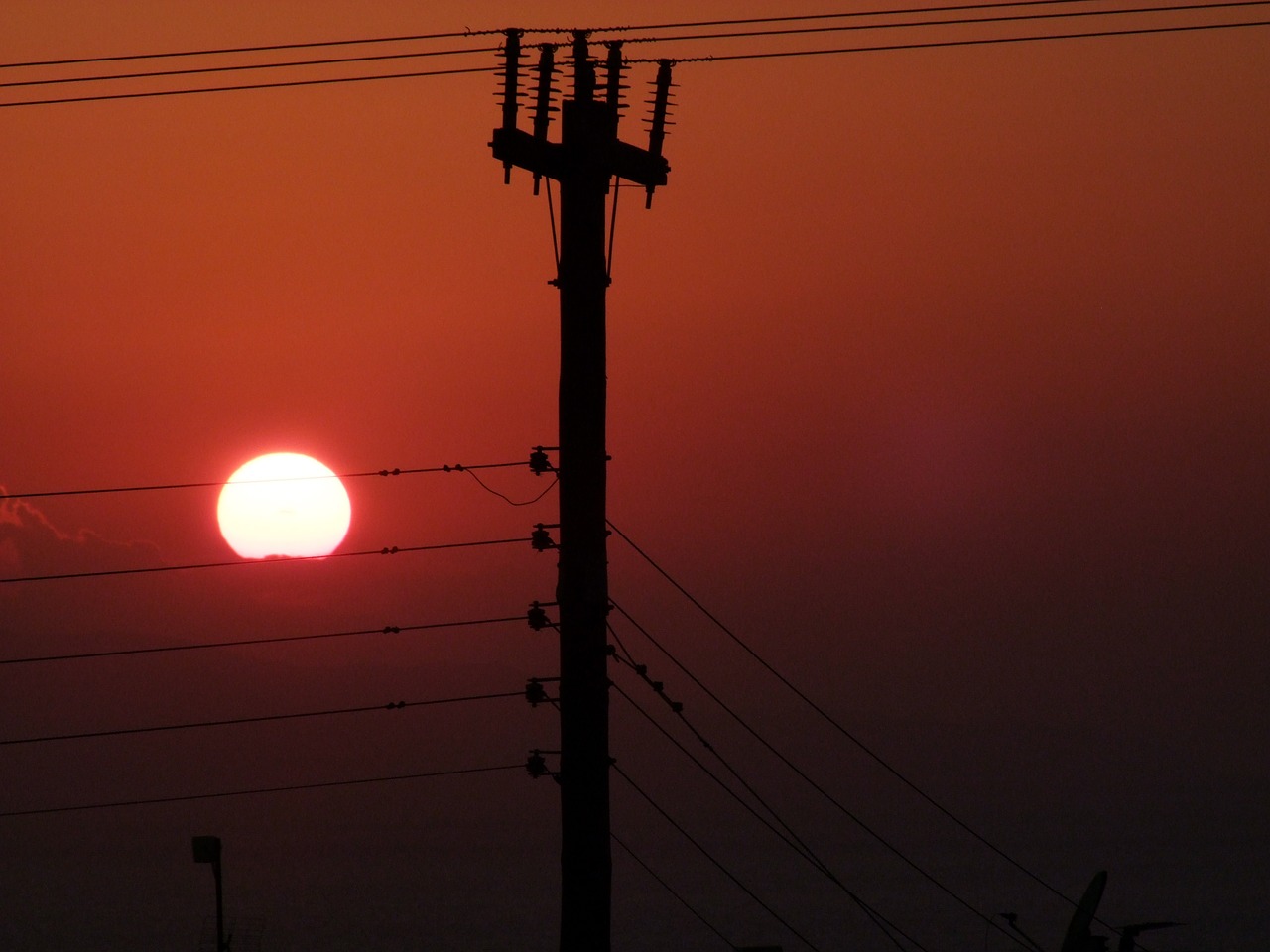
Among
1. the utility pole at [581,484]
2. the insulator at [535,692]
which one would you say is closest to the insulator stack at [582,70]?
the utility pole at [581,484]

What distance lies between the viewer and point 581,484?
20.4 metres

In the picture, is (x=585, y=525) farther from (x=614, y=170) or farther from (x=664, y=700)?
(x=614, y=170)

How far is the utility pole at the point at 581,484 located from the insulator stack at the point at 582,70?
0.5 inches

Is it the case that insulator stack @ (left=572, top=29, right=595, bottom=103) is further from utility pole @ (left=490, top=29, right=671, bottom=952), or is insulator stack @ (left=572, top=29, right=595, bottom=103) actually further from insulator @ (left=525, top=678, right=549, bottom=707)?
insulator @ (left=525, top=678, right=549, bottom=707)

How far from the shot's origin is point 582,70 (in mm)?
21906

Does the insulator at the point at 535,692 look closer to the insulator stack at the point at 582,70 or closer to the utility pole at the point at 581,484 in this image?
the utility pole at the point at 581,484

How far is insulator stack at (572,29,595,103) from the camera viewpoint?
21.9 metres

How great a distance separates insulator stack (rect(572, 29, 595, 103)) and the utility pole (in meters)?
0.01

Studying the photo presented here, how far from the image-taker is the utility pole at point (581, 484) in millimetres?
20094

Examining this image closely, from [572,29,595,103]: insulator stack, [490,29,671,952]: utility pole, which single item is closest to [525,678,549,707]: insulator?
[490,29,671,952]: utility pole

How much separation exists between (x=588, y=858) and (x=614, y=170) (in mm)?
8386

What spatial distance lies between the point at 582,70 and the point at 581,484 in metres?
5.35

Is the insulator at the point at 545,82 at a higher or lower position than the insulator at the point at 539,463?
higher

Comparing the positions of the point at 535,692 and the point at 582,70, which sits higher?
the point at 582,70
